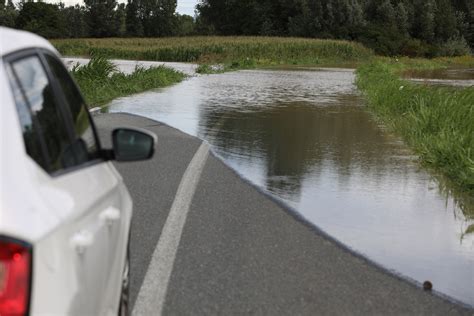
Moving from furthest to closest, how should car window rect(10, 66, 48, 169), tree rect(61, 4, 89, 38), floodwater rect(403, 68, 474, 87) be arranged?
tree rect(61, 4, 89, 38) → floodwater rect(403, 68, 474, 87) → car window rect(10, 66, 48, 169)

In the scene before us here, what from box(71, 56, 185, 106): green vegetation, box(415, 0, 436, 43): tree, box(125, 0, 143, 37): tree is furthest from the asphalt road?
box(125, 0, 143, 37): tree

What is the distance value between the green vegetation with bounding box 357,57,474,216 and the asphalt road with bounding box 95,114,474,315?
2.74m

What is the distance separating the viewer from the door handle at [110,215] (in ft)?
9.96

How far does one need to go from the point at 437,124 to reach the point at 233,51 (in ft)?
182

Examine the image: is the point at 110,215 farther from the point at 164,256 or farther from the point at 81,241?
the point at 164,256

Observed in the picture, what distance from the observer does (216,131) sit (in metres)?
16.3

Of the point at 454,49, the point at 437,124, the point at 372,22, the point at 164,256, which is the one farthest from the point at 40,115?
the point at 372,22

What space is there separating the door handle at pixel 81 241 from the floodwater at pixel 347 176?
11.7 feet

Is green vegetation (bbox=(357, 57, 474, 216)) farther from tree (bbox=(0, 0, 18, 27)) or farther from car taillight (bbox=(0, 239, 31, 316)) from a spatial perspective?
tree (bbox=(0, 0, 18, 27))

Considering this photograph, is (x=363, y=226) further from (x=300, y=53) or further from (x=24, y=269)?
(x=300, y=53)

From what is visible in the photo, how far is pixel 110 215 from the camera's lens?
3.18 metres

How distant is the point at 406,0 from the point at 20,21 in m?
62.5

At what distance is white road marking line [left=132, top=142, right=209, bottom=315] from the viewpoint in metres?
5.19

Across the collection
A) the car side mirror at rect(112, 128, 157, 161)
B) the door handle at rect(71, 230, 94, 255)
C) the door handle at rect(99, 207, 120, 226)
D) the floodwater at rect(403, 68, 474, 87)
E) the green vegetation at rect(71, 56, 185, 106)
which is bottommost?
the floodwater at rect(403, 68, 474, 87)
